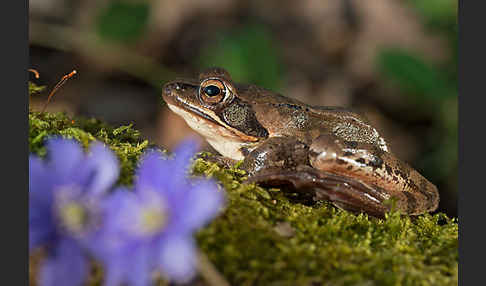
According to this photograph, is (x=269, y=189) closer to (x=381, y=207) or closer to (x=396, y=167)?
(x=381, y=207)

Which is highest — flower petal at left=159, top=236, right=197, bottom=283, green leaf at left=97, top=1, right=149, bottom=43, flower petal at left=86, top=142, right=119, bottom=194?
green leaf at left=97, top=1, right=149, bottom=43

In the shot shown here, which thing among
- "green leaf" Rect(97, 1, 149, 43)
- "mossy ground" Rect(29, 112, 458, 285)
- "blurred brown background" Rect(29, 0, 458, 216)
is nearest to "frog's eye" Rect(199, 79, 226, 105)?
"mossy ground" Rect(29, 112, 458, 285)

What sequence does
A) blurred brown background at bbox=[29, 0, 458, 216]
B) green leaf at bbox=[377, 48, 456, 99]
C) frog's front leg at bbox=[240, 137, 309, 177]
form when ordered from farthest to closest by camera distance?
blurred brown background at bbox=[29, 0, 458, 216] → green leaf at bbox=[377, 48, 456, 99] → frog's front leg at bbox=[240, 137, 309, 177]

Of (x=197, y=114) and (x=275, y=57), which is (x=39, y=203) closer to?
(x=197, y=114)

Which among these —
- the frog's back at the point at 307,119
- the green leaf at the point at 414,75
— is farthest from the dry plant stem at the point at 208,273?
the green leaf at the point at 414,75

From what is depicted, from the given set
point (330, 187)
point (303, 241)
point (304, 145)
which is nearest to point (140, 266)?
point (303, 241)

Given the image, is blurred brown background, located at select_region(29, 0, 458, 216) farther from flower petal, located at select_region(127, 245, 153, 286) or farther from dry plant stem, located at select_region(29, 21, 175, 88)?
flower petal, located at select_region(127, 245, 153, 286)

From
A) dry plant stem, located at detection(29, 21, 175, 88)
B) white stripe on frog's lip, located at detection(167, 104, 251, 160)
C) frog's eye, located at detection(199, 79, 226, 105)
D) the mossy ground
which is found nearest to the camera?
the mossy ground
